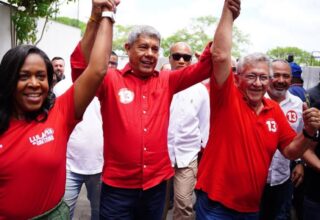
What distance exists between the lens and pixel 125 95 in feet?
8.90

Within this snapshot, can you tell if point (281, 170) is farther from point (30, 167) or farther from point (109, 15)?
point (30, 167)

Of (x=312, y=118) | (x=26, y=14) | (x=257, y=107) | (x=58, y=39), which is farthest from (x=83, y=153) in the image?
(x=58, y=39)

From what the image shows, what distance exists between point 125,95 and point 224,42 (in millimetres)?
772

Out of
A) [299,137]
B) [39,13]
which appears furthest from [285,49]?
[299,137]

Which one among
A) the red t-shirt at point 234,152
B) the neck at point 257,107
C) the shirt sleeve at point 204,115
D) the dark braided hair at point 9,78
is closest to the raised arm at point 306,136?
the red t-shirt at point 234,152

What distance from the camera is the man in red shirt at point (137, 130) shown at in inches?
105

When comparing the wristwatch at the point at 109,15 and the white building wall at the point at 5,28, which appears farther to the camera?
the white building wall at the point at 5,28

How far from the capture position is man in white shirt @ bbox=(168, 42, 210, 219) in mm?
4348

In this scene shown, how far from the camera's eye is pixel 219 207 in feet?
8.57

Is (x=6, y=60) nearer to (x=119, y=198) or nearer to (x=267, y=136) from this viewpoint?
Answer: (x=119, y=198)

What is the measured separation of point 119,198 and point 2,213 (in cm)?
94

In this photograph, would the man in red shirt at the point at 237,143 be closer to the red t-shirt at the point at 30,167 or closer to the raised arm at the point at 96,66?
the raised arm at the point at 96,66

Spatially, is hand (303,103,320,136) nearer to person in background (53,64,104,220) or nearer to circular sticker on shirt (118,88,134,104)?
circular sticker on shirt (118,88,134,104)

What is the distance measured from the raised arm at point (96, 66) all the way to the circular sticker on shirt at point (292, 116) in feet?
8.32
